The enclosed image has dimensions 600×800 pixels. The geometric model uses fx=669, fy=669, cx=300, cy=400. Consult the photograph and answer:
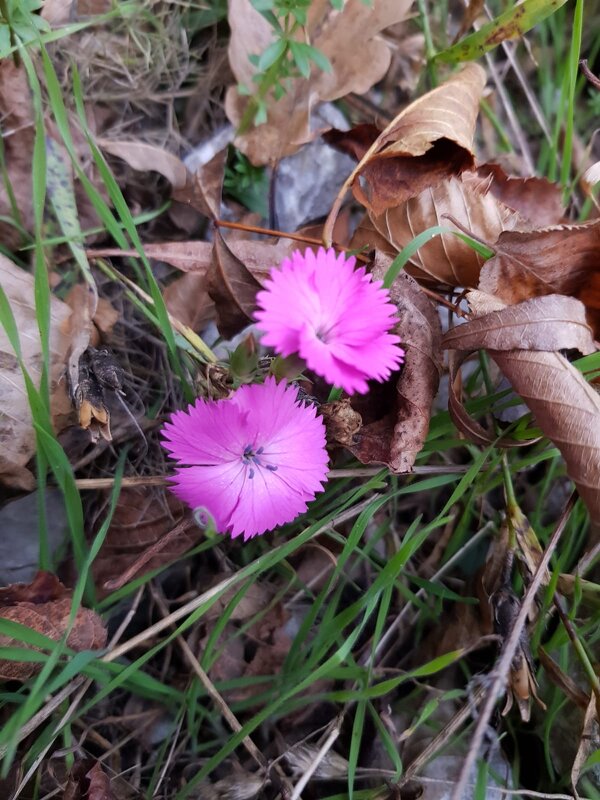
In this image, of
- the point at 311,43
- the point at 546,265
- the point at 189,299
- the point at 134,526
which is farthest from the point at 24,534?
the point at 311,43

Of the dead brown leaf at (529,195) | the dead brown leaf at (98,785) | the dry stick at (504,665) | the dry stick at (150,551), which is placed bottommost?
the dead brown leaf at (98,785)

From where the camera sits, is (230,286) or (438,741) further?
(230,286)

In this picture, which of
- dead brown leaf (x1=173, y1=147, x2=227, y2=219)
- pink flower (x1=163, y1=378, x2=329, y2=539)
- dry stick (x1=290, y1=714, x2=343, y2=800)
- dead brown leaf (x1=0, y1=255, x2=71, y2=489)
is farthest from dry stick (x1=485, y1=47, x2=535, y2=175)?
dry stick (x1=290, y1=714, x2=343, y2=800)

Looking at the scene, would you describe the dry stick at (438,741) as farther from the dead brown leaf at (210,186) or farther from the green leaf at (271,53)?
the green leaf at (271,53)

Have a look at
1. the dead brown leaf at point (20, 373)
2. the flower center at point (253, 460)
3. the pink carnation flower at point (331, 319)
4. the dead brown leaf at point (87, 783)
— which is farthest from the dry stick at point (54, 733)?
the pink carnation flower at point (331, 319)

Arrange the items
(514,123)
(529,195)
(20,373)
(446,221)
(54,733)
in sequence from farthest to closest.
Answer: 1. (514,123)
2. (529,195)
3. (446,221)
4. (20,373)
5. (54,733)

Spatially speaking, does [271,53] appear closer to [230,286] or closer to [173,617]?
[230,286]

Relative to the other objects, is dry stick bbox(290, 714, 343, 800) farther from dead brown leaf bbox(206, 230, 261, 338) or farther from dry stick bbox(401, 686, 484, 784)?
dead brown leaf bbox(206, 230, 261, 338)
